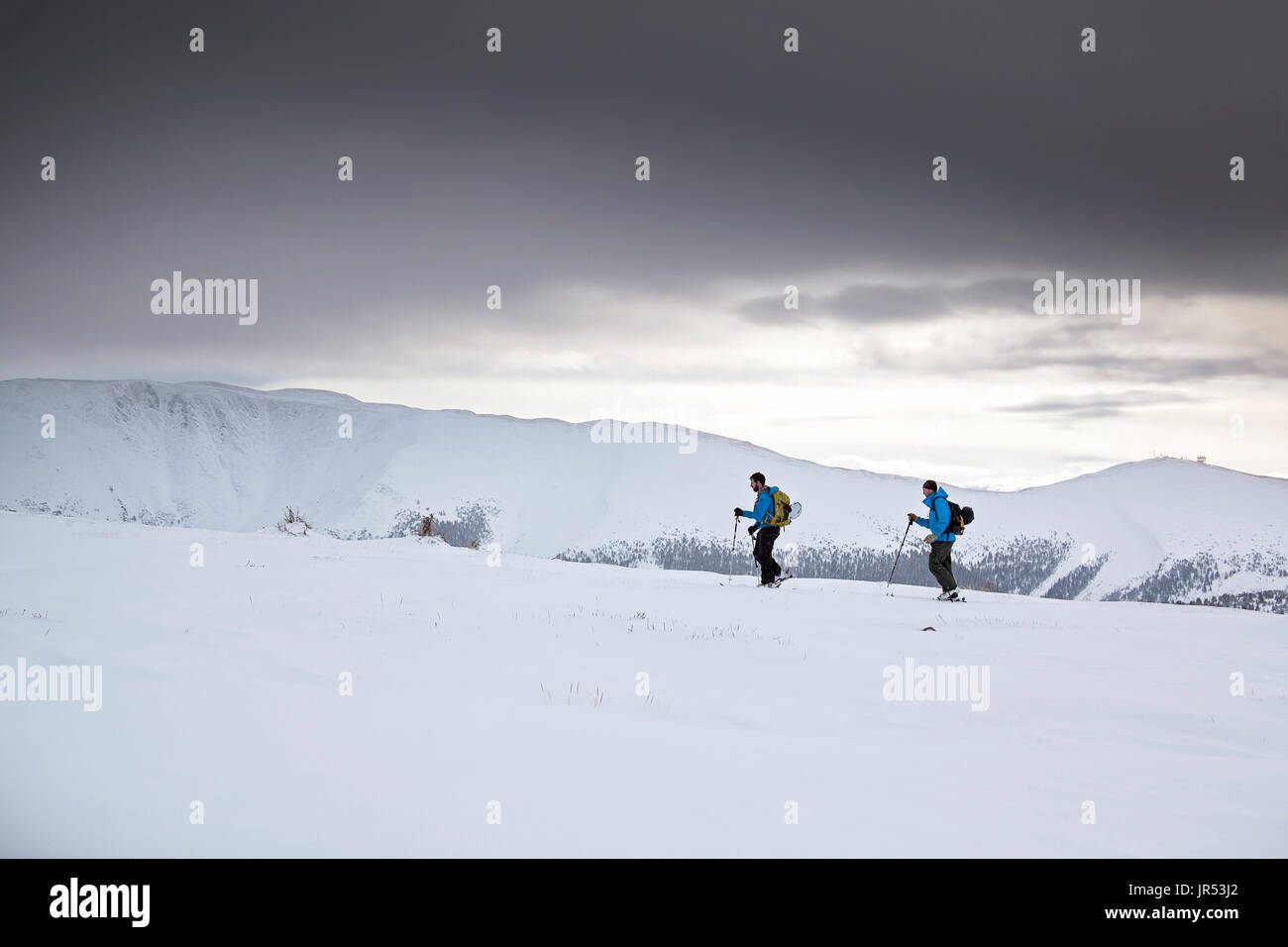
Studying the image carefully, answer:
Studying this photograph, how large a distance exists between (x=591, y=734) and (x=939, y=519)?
43.2 ft

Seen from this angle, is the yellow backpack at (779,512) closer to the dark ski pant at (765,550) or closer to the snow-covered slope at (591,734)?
the dark ski pant at (765,550)

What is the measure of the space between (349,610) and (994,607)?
531 inches

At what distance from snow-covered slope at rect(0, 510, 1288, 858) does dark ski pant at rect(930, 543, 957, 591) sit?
384cm

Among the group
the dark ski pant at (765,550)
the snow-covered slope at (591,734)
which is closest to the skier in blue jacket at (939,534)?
the dark ski pant at (765,550)

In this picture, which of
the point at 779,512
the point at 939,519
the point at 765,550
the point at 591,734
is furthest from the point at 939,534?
the point at 591,734

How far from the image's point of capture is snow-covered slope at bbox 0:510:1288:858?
5.41 metres

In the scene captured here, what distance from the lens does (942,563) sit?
18906mm

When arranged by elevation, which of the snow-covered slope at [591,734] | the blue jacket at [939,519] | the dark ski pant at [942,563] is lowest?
the snow-covered slope at [591,734]

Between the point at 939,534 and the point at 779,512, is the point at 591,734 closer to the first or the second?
the point at 939,534

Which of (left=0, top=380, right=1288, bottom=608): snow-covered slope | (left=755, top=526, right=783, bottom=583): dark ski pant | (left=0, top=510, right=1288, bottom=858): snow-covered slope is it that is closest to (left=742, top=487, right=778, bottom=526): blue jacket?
(left=755, top=526, right=783, bottom=583): dark ski pant

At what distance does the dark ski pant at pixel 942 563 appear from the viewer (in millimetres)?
18531

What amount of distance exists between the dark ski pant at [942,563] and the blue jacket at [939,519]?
16 cm
